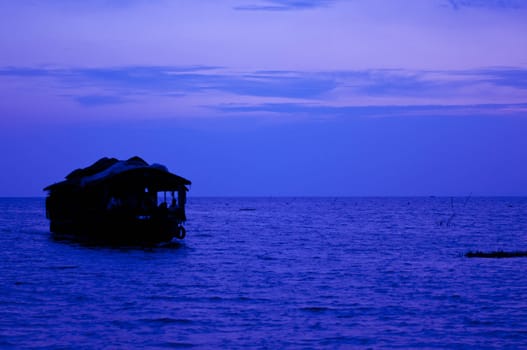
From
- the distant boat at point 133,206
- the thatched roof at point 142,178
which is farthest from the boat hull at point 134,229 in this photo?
the thatched roof at point 142,178

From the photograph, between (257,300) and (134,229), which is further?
(134,229)

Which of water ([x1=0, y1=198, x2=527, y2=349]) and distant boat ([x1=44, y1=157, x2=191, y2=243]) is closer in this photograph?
water ([x1=0, y1=198, x2=527, y2=349])

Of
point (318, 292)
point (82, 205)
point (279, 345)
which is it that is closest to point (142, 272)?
point (318, 292)

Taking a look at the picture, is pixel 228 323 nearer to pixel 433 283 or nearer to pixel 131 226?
pixel 433 283

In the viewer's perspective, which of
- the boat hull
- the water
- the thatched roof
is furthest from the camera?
the boat hull

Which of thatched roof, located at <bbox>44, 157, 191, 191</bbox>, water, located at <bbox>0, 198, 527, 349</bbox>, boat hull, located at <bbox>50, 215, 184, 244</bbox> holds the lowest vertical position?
water, located at <bbox>0, 198, 527, 349</bbox>

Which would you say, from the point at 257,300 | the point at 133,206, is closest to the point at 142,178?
the point at 133,206

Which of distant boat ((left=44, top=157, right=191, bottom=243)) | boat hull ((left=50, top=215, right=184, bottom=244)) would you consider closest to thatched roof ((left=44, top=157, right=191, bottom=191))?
distant boat ((left=44, top=157, right=191, bottom=243))

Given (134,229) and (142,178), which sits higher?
(142,178)

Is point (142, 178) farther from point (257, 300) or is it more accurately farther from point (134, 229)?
point (257, 300)

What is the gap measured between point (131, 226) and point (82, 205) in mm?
8277

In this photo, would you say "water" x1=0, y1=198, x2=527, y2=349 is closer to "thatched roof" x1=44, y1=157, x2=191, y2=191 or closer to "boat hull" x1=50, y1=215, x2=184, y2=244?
"boat hull" x1=50, y1=215, x2=184, y2=244

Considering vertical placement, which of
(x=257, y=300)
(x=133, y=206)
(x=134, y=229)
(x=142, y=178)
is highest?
(x=142, y=178)

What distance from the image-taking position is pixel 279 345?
1494cm
